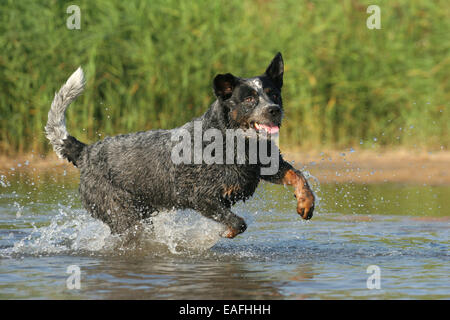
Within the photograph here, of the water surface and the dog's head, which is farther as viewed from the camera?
the dog's head

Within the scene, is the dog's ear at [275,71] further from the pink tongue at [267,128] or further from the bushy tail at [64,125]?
the bushy tail at [64,125]

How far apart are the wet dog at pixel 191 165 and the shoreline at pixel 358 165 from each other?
15.8ft

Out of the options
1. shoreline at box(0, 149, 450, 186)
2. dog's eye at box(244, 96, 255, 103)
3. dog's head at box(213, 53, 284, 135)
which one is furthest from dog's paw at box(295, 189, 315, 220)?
shoreline at box(0, 149, 450, 186)

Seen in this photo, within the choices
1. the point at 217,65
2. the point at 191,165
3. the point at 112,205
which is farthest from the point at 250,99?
the point at 217,65

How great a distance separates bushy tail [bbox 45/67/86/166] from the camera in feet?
23.9

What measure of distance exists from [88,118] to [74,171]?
81cm

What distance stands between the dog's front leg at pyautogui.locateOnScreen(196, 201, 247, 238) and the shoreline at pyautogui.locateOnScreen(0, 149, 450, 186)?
5.05 meters

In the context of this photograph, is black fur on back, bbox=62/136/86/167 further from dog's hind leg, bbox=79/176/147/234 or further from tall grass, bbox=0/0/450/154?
tall grass, bbox=0/0/450/154

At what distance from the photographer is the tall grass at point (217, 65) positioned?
12.4m

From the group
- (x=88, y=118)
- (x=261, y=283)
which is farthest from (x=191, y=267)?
(x=88, y=118)

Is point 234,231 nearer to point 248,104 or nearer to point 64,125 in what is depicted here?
point 248,104

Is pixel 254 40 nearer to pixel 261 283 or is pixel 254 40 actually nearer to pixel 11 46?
pixel 11 46

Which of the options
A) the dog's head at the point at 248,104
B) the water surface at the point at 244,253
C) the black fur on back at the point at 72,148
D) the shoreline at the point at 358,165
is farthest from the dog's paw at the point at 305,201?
the shoreline at the point at 358,165
